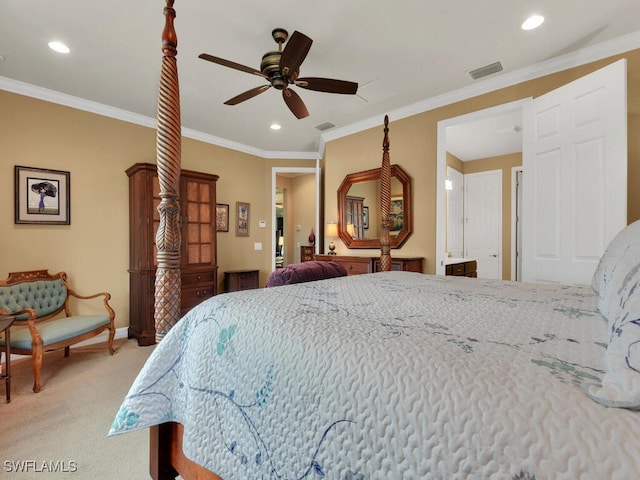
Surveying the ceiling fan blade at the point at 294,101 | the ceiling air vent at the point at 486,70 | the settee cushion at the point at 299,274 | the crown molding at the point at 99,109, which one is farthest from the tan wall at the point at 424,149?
the settee cushion at the point at 299,274

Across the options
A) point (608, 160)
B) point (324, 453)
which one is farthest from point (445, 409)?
point (608, 160)

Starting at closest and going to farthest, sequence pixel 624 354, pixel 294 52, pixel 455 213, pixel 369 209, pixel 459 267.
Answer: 1. pixel 624 354
2. pixel 294 52
3. pixel 459 267
4. pixel 369 209
5. pixel 455 213

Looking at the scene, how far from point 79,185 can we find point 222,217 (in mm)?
1840

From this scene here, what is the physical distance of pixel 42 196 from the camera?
10.2 ft

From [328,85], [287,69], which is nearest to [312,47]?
[328,85]

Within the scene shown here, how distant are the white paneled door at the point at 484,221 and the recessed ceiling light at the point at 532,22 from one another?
343 cm

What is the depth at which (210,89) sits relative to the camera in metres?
3.17

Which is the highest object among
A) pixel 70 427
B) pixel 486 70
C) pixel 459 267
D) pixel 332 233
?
pixel 486 70

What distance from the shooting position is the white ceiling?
208cm

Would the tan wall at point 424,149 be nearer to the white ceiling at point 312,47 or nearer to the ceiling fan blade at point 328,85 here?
the white ceiling at point 312,47

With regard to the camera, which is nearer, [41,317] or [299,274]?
[299,274]

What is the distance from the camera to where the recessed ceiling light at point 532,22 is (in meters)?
2.18

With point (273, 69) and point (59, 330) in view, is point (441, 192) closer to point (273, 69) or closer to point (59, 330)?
point (273, 69)

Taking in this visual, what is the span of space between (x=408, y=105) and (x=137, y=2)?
2878mm
